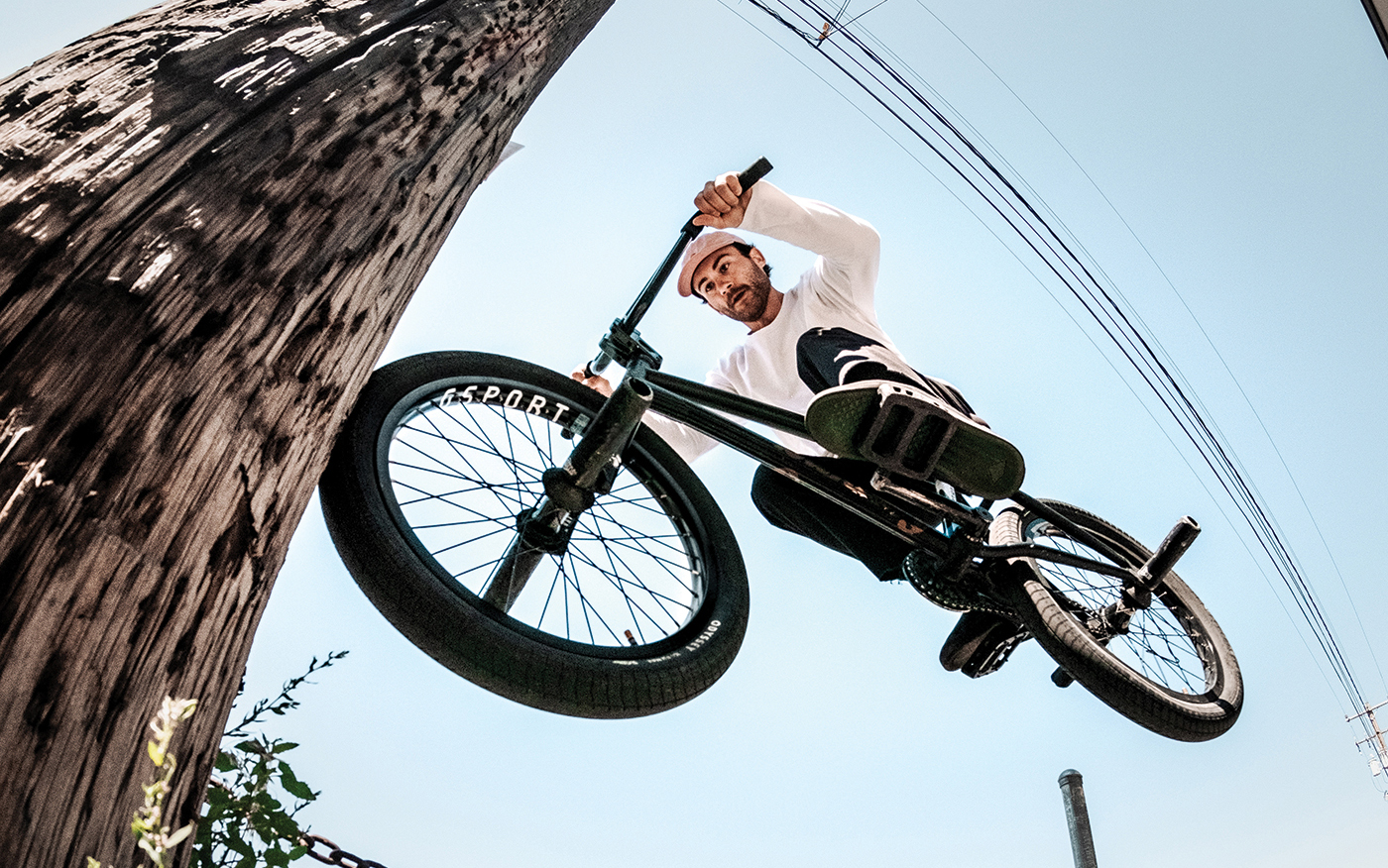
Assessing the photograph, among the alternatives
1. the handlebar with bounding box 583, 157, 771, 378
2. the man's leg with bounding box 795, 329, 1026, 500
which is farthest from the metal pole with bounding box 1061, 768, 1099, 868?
the handlebar with bounding box 583, 157, 771, 378

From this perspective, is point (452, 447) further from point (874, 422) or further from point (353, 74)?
point (353, 74)

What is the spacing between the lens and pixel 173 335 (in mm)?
748

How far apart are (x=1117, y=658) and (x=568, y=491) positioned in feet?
5.65

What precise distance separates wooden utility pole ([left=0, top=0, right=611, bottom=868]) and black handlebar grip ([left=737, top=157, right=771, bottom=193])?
5.07 ft

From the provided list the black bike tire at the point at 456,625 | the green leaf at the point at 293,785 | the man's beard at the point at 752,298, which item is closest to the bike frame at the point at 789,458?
the man's beard at the point at 752,298

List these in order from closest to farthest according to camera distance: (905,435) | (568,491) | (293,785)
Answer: (293,785) < (568,491) < (905,435)

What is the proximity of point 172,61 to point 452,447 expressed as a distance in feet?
5.73

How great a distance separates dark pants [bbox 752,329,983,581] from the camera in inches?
110

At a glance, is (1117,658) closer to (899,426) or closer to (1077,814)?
(1077,814)

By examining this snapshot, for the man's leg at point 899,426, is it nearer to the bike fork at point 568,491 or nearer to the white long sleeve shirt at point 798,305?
the white long sleeve shirt at point 798,305

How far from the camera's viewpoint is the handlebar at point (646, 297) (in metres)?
2.62

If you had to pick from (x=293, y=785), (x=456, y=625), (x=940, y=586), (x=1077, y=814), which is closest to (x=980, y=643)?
(x=940, y=586)

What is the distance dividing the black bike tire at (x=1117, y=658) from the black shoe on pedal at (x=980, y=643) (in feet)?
0.71

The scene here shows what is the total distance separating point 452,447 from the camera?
8.52ft
